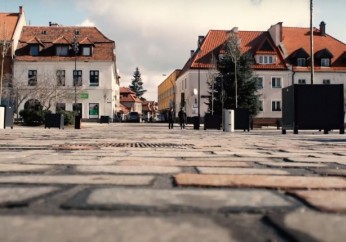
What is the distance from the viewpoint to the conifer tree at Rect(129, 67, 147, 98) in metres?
130

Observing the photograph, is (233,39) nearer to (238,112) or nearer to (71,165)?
(238,112)

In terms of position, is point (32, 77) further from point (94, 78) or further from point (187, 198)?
point (187, 198)

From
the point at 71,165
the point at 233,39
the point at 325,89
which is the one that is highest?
the point at 233,39

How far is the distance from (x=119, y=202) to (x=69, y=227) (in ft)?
1.73

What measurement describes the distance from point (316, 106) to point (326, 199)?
15788mm

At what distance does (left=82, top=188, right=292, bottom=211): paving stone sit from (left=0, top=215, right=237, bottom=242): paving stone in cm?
28

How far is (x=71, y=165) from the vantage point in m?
4.28

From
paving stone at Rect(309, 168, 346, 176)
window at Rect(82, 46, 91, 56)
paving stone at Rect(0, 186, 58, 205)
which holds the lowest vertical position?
paving stone at Rect(309, 168, 346, 176)

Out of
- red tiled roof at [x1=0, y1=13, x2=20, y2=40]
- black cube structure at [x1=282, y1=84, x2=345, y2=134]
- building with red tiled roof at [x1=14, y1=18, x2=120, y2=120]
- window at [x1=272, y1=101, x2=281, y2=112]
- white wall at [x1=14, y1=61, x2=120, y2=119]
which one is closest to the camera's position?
black cube structure at [x1=282, y1=84, x2=345, y2=134]

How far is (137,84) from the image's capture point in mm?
130000

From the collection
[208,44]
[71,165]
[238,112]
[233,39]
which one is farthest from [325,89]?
[208,44]

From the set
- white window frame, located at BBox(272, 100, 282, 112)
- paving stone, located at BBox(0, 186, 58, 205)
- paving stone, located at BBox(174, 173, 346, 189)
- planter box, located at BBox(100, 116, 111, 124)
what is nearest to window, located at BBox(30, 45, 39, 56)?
planter box, located at BBox(100, 116, 111, 124)

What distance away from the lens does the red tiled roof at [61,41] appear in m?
50.3

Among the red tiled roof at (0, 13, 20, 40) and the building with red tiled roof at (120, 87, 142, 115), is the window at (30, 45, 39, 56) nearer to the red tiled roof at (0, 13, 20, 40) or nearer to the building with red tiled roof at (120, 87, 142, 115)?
the red tiled roof at (0, 13, 20, 40)
